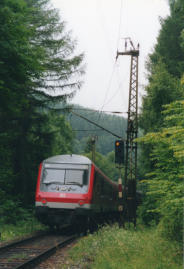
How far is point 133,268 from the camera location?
23.2 feet

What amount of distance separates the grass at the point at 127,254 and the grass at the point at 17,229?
398 cm

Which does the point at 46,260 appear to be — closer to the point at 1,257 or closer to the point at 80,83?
the point at 1,257

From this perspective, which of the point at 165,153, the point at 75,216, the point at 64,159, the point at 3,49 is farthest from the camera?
the point at 64,159

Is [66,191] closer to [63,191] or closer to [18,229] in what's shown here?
[63,191]

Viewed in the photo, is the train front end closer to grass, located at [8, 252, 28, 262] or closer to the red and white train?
the red and white train

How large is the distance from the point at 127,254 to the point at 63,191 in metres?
6.49

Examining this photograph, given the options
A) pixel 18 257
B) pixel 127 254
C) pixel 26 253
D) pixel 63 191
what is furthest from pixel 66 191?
pixel 127 254

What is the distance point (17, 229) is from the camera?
15.7m

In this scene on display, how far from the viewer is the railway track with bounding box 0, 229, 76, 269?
8289mm

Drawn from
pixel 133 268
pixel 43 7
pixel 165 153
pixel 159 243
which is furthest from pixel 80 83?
pixel 133 268

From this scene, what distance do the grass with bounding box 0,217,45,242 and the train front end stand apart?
1.08 meters

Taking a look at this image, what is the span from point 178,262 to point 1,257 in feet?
14.2

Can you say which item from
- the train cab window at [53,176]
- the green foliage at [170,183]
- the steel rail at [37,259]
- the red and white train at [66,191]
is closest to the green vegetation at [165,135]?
the green foliage at [170,183]

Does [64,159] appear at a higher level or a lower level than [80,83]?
lower
